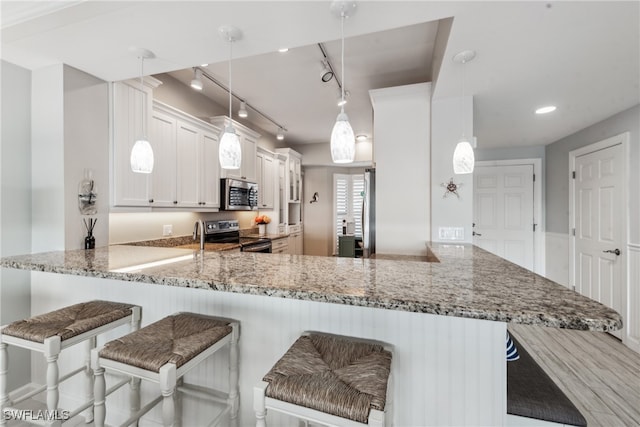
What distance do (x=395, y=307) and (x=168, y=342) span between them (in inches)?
39.2

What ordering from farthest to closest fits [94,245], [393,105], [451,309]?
[393,105] < [94,245] < [451,309]

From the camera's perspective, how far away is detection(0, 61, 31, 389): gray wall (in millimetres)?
1943

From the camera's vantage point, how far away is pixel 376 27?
1.54 meters

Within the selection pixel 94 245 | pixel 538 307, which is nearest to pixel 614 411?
pixel 538 307

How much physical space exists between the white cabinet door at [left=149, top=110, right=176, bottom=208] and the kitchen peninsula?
1.07 metres

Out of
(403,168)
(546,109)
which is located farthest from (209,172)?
(546,109)

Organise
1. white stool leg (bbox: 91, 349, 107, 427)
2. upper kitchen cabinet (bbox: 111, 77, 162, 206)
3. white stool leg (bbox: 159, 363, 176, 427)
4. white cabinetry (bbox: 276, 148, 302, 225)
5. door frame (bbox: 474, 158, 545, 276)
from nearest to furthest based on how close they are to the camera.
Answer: white stool leg (bbox: 159, 363, 176, 427) < white stool leg (bbox: 91, 349, 107, 427) < upper kitchen cabinet (bbox: 111, 77, 162, 206) < door frame (bbox: 474, 158, 545, 276) < white cabinetry (bbox: 276, 148, 302, 225)

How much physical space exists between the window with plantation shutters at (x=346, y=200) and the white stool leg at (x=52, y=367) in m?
4.96

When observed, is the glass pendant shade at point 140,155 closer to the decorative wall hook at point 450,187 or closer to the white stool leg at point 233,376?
the white stool leg at point 233,376

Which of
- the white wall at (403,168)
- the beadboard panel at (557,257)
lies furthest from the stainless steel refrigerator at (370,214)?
the beadboard panel at (557,257)

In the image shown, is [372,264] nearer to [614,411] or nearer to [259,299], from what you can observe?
[259,299]

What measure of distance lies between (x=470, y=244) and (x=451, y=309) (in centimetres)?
167

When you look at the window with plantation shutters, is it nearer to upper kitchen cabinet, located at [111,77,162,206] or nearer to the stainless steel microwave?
the stainless steel microwave

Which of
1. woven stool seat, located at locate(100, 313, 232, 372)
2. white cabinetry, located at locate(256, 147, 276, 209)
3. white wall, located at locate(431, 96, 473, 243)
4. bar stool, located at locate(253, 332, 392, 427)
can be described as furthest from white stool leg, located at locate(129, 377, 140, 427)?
white cabinetry, located at locate(256, 147, 276, 209)
